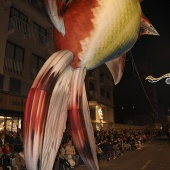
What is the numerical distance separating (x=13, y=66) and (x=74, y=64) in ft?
38.6

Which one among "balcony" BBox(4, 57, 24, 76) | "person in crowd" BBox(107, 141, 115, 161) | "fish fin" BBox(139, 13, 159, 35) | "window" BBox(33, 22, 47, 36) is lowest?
"person in crowd" BBox(107, 141, 115, 161)

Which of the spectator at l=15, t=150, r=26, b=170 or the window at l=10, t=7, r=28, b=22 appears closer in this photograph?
the spectator at l=15, t=150, r=26, b=170

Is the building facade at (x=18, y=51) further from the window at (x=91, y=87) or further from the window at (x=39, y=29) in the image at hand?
the window at (x=91, y=87)

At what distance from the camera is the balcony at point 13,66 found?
14.1 m

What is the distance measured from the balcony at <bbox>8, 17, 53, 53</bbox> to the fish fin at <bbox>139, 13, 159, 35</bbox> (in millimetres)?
11226

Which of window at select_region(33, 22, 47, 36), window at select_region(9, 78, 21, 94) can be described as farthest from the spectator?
window at select_region(33, 22, 47, 36)

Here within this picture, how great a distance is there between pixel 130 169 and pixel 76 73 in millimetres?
7123

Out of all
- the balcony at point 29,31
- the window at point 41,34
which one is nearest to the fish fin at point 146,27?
the balcony at point 29,31

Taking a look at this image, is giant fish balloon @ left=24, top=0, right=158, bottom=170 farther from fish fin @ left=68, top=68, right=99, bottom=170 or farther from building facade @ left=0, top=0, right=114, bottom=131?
building facade @ left=0, top=0, right=114, bottom=131

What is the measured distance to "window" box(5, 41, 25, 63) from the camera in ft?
47.5

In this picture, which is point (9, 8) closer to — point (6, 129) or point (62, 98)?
point (6, 129)

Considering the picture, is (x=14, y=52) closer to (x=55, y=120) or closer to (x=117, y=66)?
(x=117, y=66)

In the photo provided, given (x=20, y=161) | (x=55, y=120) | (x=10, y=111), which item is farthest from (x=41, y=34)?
(x=55, y=120)

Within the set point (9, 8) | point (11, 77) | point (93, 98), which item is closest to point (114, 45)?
point (11, 77)
